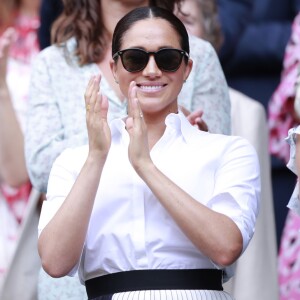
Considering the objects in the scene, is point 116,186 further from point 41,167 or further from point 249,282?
point 249,282

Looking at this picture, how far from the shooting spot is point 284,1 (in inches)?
305

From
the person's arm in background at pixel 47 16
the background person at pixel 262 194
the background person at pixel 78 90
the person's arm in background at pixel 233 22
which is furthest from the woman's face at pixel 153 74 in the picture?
the person's arm in background at pixel 233 22

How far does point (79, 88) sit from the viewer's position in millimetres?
5383

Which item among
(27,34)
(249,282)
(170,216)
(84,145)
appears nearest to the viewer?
(170,216)

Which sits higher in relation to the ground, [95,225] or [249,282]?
[95,225]

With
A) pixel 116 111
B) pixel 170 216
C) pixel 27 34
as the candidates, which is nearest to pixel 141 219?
pixel 170 216

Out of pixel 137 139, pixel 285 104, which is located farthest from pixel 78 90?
pixel 285 104

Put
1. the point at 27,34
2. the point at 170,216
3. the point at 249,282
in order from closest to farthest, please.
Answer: the point at 170,216
the point at 249,282
the point at 27,34

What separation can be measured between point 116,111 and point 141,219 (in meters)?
0.90

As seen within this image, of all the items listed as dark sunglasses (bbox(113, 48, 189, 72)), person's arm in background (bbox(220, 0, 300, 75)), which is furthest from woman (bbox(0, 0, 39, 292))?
dark sunglasses (bbox(113, 48, 189, 72))

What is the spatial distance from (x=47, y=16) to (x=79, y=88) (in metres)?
1.53

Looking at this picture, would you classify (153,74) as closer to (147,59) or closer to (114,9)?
(147,59)

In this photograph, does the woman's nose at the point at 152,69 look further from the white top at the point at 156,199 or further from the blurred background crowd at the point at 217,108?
the blurred background crowd at the point at 217,108

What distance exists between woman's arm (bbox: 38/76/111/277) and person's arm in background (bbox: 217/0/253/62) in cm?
305
